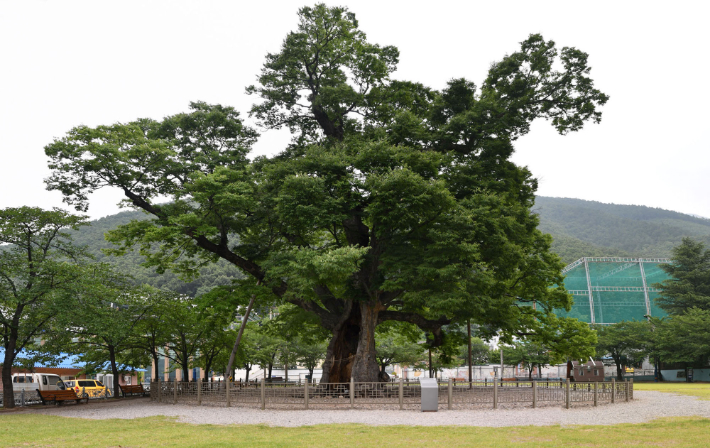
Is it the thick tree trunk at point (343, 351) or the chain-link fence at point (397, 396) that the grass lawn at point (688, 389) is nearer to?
the chain-link fence at point (397, 396)

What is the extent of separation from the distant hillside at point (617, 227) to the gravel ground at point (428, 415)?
85.5 m

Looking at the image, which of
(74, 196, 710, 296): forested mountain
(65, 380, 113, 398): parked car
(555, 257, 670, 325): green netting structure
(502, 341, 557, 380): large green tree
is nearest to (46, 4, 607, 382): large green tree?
(65, 380, 113, 398): parked car

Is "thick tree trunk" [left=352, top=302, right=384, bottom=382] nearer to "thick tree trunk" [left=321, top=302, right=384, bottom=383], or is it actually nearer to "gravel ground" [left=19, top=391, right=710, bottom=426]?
"thick tree trunk" [left=321, top=302, right=384, bottom=383]

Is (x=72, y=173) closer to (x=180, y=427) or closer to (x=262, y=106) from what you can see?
(x=262, y=106)

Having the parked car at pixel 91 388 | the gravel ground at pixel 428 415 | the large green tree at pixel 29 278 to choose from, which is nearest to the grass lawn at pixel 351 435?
the gravel ground at pixel 428 415

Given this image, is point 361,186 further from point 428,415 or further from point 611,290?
point 611,290

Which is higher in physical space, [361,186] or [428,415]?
[361,186]

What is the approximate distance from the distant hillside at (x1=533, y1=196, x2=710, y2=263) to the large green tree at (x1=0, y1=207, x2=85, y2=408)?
91.0 meters

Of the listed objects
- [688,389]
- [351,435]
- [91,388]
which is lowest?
[91,388]

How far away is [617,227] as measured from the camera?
144250mm

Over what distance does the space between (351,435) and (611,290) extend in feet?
210

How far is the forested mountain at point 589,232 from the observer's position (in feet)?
263

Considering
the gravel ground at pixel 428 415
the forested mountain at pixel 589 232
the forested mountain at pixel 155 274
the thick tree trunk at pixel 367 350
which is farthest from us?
the forested mountain at pixel 589 232

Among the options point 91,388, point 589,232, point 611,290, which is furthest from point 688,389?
point 589,232
